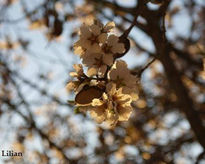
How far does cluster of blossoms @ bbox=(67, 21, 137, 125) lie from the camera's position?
1450mm

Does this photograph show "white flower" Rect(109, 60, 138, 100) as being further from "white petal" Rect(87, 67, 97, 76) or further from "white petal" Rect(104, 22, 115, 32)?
"white petal" Rect(104, 22, 115, 32)

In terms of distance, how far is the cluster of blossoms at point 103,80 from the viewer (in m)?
1.45

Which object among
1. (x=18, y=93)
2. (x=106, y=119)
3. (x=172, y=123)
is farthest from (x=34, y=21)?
(x=106, y=119)

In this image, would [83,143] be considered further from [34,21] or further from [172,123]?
[34,21]

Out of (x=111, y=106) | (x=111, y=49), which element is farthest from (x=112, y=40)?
(x=111, y=106)

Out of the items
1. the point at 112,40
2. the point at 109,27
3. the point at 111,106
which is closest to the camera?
the point at 111,106

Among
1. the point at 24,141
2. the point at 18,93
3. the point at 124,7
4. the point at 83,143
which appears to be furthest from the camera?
the point at 24,141

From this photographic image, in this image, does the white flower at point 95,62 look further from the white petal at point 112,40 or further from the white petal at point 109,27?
the white petal at point 109,27

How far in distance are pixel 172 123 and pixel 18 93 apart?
2.63 m

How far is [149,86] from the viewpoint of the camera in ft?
17.3

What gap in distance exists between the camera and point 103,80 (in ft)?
5.01

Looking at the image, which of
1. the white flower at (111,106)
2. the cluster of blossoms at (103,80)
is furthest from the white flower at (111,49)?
the white flower at (111,106)

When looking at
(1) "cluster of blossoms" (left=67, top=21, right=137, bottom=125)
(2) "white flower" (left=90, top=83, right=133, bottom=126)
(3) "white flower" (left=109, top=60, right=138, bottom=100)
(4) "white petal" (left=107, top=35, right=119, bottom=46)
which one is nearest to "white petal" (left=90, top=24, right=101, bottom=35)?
(1) "cluster of blossoms" (left=67, top=21, right=137, bottom=125)

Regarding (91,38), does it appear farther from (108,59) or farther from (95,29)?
(108,59)
